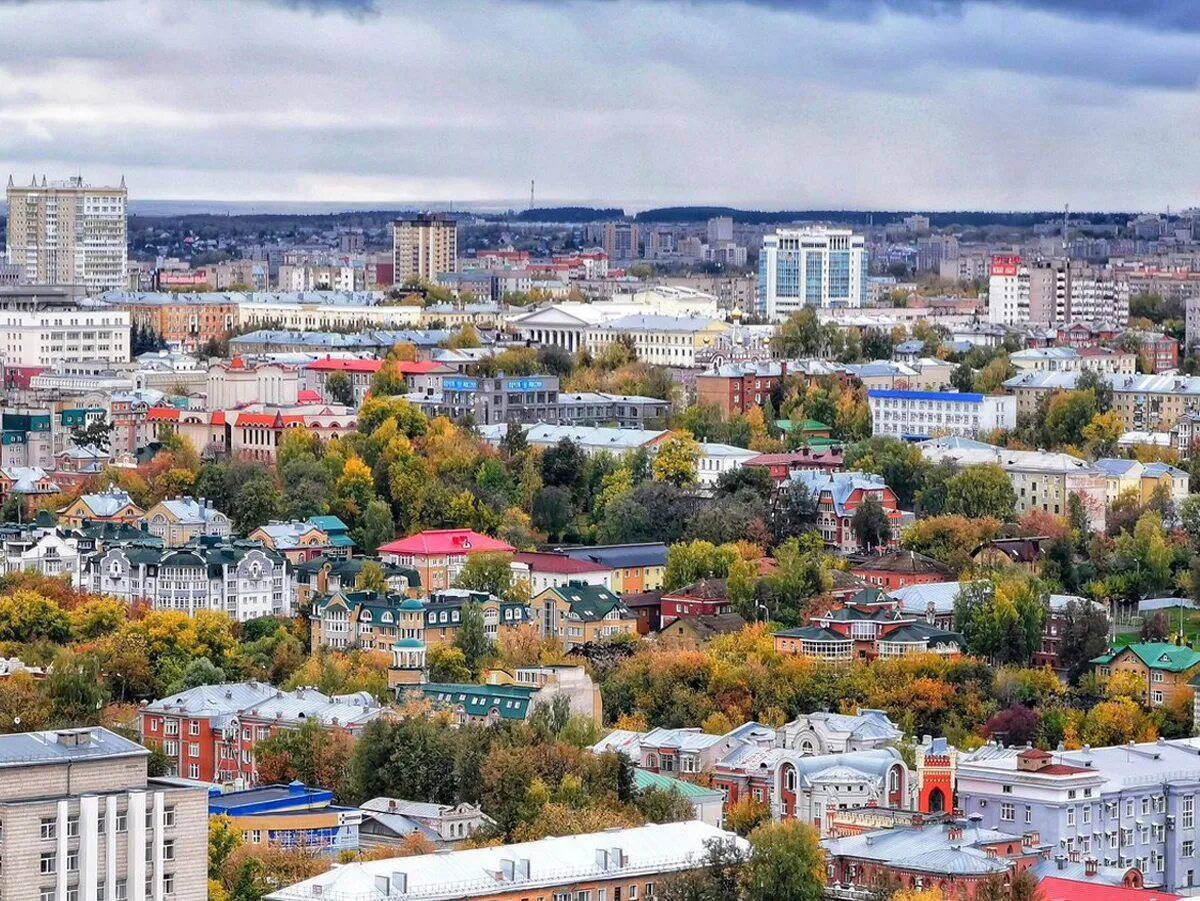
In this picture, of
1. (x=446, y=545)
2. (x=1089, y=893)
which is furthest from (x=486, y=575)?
(x=1089, y=893)

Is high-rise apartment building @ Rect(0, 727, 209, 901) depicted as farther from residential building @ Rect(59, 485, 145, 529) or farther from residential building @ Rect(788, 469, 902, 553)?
residential building @ Rect(59, 485, 145, 529)

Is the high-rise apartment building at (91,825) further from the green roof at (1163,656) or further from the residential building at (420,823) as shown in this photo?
the green roof at (1163,656)

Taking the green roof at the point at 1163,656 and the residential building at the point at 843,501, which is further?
the residential building at the point at 843,501

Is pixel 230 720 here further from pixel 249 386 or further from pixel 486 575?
pixel 249 386

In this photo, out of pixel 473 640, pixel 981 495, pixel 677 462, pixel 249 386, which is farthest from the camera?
pixel 249 386

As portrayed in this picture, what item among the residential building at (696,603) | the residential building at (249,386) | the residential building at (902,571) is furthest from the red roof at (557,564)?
the residential building at (249,386)

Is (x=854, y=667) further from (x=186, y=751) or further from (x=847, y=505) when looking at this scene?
(x=847, y=505)
